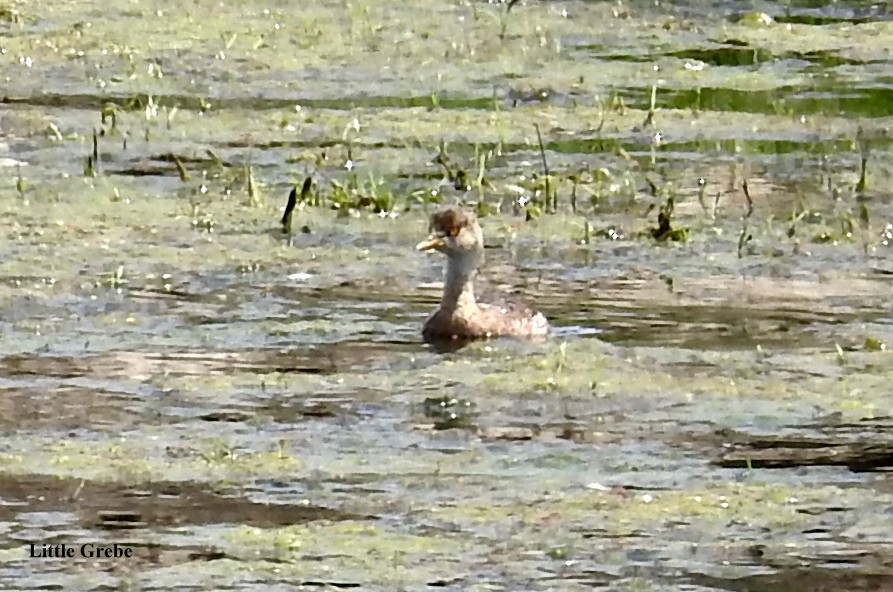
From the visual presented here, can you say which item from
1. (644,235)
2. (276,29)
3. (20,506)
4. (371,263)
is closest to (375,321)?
(371,263)

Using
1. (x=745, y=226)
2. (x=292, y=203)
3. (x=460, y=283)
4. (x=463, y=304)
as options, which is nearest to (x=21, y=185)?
(x=292, y=203)

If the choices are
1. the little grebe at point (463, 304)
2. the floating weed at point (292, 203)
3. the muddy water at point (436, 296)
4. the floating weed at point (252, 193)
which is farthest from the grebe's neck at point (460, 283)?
the floating weed at point (252, 193)

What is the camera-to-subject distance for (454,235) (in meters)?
8.53

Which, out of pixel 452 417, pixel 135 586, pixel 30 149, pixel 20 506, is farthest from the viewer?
pixel 30 149

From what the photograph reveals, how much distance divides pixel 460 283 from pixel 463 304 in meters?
0.15

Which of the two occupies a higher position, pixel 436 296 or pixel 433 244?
pixel 433 244

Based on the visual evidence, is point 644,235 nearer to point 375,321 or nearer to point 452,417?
point 375,321

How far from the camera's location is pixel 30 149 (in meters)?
10.7

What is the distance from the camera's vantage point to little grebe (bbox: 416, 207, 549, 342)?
8023mm

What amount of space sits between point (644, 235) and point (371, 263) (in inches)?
40.2

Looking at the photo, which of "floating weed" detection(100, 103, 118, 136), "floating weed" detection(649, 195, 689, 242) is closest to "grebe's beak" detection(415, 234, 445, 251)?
"floating weed" detection(649, 195, 689, 242)

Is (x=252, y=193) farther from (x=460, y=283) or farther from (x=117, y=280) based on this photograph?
(x=460, y=283)

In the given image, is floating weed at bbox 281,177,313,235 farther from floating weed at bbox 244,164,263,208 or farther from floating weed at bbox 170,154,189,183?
floating weed at bbox 170,154,189,183

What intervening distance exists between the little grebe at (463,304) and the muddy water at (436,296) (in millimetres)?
82
